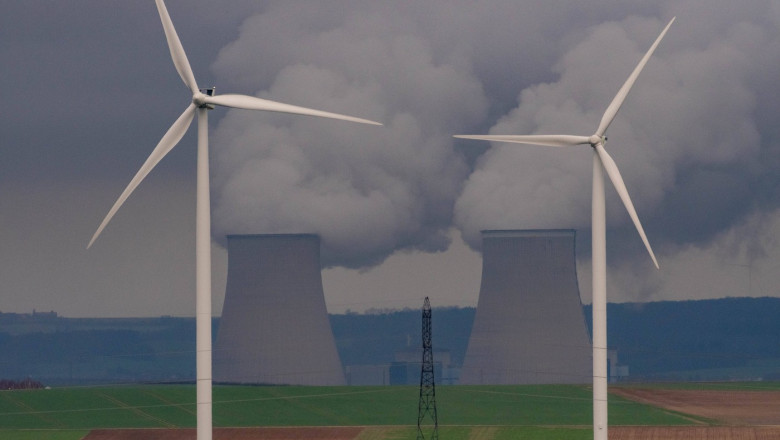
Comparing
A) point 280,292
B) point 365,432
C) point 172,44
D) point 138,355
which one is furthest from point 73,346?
point 172,44

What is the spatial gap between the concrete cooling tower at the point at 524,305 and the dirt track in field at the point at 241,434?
106ft

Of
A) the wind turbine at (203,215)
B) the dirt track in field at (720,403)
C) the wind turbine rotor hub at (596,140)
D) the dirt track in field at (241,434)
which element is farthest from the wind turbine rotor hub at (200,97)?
the dirt track in field at (720,403)

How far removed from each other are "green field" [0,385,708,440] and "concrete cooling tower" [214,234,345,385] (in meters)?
4.28

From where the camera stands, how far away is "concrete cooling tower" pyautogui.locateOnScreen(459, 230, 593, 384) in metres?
120

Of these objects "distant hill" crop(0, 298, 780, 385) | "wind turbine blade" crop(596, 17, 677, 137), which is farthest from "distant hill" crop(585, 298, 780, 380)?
"wind turbine blade" crop(596, 17, 677, 137)

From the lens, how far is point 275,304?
397 feet

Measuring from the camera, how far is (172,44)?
3853 cm

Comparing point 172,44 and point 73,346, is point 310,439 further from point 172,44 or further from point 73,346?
point 73,346

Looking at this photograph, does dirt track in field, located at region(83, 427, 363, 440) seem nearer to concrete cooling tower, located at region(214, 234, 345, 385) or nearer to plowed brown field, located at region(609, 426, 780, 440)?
plowed brown field, located at region(609, 426, 780, 440)

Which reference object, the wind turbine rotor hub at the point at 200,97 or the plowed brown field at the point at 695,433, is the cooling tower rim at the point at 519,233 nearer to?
the plowed brown field at the point at 695,433

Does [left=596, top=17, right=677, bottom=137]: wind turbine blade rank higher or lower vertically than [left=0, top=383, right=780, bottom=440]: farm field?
higher

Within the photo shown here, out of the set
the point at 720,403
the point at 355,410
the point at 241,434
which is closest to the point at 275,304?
the point at 355,410

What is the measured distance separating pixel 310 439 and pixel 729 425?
101ft

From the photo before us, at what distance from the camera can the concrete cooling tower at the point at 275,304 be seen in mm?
119625
